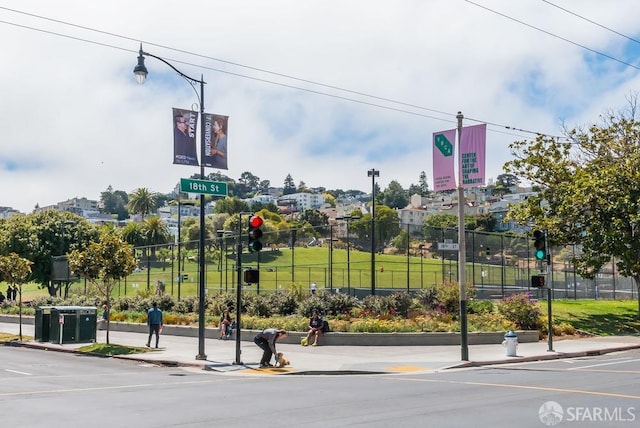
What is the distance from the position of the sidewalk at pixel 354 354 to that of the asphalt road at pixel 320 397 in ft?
3.46

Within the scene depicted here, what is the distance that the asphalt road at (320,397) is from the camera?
11.2 metres

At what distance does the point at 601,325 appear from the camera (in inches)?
1417

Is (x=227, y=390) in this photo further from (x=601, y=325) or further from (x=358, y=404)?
(x=601, y=325)

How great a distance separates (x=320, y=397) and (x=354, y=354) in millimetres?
10922

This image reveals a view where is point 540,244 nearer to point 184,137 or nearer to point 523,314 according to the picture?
point 523,314

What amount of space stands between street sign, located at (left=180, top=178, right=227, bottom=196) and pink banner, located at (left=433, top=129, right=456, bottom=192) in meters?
7.17

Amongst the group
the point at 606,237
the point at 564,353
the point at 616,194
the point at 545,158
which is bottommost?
the point at 564,353

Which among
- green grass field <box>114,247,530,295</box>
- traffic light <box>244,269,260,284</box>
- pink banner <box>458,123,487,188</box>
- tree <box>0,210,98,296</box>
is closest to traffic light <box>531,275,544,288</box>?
pink banner <box>458,123,487,188</box>

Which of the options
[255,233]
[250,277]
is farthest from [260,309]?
[255,233]

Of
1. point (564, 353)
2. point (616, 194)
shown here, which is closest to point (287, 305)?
point (564, 353)

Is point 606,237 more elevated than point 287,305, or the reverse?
point 606,237

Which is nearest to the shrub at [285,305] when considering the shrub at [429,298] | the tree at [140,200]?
the shrub at [429,298]

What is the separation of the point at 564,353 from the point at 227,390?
14596mm

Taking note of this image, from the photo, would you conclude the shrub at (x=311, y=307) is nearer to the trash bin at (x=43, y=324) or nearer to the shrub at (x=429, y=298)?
the shrub at (x=429, y=298)
